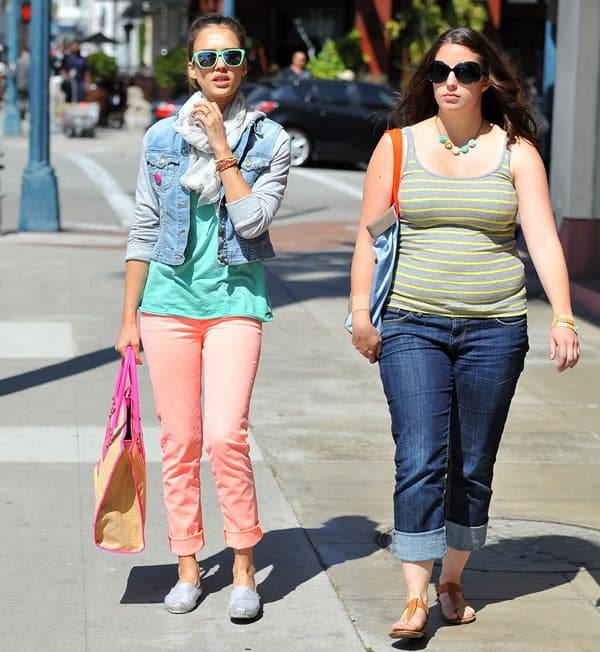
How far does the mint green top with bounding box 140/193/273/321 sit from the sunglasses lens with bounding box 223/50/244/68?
0.43 metres

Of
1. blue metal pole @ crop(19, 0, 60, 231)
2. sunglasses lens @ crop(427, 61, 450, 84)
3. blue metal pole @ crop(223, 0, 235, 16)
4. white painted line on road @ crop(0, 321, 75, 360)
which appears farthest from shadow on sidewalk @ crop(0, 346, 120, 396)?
blue metal pole @ crop(223, 0, 235, 16)

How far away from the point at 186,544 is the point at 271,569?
550mm

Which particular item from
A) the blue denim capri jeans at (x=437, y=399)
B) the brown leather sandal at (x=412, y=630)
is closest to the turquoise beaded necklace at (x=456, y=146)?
the blue denim capri jeans at (x=437, y=399)

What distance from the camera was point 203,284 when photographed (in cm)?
455

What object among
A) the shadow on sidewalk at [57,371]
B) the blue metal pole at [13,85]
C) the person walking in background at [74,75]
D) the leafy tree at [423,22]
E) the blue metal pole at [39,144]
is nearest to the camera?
the shadow on sidewalk at [57,371]

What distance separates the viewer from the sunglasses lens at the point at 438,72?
4305 millimetres

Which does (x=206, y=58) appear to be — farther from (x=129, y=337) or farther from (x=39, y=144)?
(x=39, y=144)

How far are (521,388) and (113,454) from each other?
173 inches

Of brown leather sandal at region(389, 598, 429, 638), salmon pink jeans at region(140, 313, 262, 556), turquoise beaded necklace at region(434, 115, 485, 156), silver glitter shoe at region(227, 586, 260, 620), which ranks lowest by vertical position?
silver glitter shoe at region(227, 586, 260, 620)

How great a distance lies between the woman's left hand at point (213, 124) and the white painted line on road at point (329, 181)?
→ 16.2m

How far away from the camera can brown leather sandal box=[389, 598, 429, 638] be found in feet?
14.2

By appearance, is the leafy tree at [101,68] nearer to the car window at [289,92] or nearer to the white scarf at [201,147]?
the car window at [289,92]

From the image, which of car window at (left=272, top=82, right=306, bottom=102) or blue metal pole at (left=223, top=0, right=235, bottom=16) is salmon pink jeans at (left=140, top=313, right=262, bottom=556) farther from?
car window at (left=272, top=82, right=306, bottom=102)

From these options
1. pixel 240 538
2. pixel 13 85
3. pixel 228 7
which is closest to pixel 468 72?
pixel 240 538
